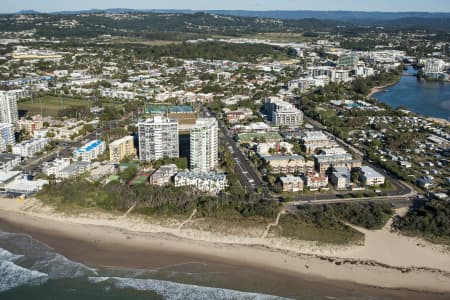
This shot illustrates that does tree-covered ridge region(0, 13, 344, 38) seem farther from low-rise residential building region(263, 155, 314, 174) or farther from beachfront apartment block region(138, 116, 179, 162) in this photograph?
low-rise residential building region(263, 155, 314, 174)

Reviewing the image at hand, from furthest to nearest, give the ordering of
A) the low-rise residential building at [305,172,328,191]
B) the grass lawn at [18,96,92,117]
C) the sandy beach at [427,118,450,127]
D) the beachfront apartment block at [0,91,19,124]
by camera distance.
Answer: the grass lawn at [18,96,92,117] < the sandy beach at [427,118,450,127] < the beachfront apartment block at [0,91,19,124] < the low-rise residential building at [305,172,328,191]

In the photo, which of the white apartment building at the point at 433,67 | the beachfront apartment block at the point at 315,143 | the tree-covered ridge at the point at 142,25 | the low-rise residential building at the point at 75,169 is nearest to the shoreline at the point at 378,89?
the white apartment building at the point at 433,67

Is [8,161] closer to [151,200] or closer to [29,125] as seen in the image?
[29,125]

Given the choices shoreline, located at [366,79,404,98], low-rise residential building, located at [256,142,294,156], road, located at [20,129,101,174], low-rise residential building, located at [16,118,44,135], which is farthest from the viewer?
shoreline, located at [366,79,404,98]

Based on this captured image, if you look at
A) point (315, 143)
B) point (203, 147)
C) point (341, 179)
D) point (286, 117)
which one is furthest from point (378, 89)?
point (203, 147)

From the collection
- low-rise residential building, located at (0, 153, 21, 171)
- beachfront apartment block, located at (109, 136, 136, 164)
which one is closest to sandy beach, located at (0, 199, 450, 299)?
low-rise residential building, located at (0, 153, 21, 171)

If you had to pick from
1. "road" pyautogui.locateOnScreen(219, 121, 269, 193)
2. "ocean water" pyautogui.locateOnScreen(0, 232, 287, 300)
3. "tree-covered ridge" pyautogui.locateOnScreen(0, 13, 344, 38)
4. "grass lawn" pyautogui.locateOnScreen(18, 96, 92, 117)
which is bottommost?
"ocean water" pyautogui.locateOnScreen(0, 232, 287, 300)
